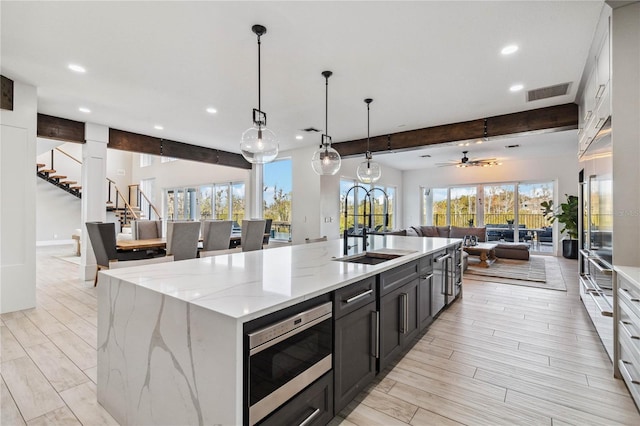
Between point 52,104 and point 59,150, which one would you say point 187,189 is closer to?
point 59,150

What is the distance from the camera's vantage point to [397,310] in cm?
239

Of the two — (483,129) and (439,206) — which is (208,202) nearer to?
(439,206)

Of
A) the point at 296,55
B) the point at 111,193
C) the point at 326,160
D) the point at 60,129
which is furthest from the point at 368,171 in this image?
the point at 111,193

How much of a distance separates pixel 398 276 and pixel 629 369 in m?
1.58

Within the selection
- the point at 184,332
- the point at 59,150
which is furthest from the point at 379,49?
the point at 59,150

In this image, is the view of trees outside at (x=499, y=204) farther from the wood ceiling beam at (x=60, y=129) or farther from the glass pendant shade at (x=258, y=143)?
the wood ceiling beam at (x=60, y=129)

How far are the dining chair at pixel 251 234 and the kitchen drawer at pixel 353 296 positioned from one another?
3347 mm

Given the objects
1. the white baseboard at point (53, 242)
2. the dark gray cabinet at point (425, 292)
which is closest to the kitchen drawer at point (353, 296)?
the dark gray cabinet at point (425, 292)

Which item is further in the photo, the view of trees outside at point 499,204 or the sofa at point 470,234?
the view of trees outside at point 499,204

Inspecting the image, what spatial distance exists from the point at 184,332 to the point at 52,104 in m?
5.01

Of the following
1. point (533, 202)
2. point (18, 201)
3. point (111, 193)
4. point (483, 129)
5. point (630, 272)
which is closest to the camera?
point (630, 272)

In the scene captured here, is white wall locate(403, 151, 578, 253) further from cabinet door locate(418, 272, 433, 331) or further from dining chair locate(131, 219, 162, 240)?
dining chair locate(131, 219, 162, 240)

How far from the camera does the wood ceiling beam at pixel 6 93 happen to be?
135 inches

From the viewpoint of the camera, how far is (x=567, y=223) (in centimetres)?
727
